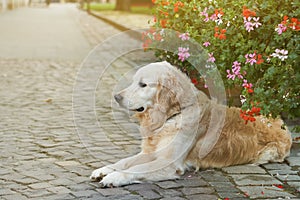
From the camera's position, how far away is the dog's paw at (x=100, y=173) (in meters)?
5.16

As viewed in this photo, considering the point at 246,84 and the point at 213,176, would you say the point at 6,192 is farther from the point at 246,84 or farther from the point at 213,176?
the point at 246,84

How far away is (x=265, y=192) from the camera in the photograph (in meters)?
4.90

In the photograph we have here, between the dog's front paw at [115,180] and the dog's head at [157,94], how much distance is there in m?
0.58

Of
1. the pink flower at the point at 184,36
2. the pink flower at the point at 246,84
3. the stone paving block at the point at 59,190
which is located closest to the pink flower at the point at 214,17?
the pink flower at the point at 184,36

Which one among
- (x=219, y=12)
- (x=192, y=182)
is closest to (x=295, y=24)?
(x=219, y=12)

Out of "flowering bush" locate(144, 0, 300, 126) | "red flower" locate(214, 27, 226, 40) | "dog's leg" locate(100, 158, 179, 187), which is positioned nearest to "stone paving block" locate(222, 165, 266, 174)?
"flowering bush" locate(144, 0, 300, 126)

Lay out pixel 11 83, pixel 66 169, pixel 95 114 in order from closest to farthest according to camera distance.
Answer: pixel 66 169 < pixel 95 114 < pixel 11 83

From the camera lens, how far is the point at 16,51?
16.3 m

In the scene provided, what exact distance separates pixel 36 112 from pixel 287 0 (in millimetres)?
4093

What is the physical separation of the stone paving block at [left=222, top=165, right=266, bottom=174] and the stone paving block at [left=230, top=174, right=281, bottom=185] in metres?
0.11

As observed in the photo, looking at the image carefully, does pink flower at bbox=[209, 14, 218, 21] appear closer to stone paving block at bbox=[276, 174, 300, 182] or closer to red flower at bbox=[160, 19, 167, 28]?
red flower at bbox=[160, 19, 167, 28]

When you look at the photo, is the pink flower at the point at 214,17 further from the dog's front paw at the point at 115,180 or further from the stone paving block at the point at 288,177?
the dog's front paw at the point at 115,180

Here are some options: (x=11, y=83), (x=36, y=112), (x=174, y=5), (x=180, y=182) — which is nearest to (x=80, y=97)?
(x=36, y=112)

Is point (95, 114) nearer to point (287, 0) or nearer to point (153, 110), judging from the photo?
point (153, 110)
